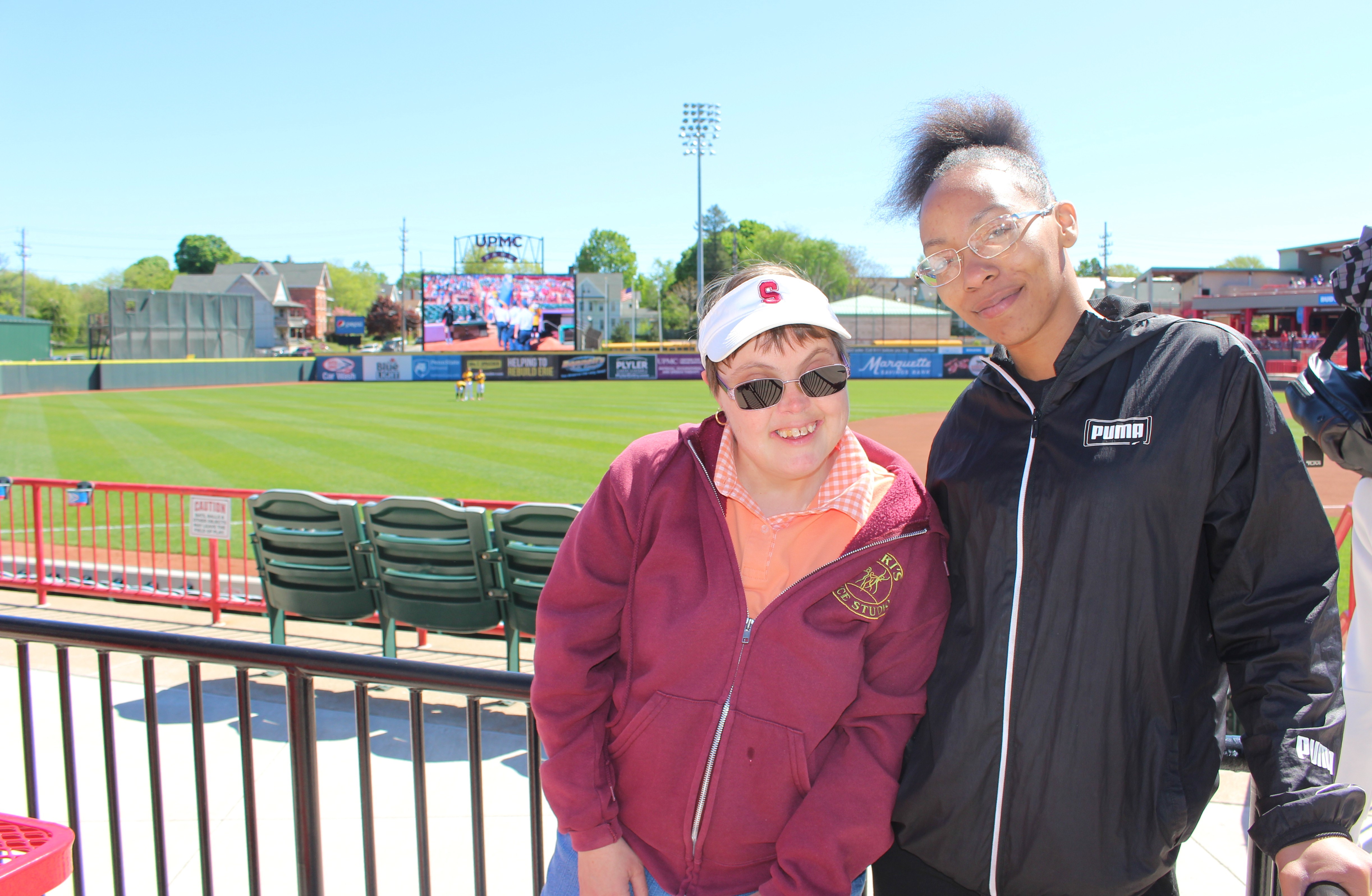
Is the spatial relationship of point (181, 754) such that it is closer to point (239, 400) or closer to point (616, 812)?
point (616, 812)

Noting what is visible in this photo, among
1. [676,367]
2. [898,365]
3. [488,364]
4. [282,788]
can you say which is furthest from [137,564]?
[898,365]

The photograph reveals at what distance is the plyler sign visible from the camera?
22.7 feet

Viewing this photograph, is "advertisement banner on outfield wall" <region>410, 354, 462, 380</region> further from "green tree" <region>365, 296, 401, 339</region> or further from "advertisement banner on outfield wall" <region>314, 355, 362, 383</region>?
"green tree" <region>365, 296, 401, 339</region>

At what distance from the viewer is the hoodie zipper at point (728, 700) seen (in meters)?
1.74

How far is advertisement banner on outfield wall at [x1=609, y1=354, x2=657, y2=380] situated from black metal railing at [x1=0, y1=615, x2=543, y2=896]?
41924 millimetres

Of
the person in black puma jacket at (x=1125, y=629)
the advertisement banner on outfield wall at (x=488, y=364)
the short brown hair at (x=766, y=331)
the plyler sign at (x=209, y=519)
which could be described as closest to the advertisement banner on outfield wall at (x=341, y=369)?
the advertisement banner on outfield wall at (x=488, y=364)

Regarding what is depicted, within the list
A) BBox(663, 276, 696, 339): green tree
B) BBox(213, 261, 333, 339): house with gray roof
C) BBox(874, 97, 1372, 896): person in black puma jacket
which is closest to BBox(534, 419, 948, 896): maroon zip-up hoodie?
BBox(874, 97, 1372, 896): person in black puma jacket

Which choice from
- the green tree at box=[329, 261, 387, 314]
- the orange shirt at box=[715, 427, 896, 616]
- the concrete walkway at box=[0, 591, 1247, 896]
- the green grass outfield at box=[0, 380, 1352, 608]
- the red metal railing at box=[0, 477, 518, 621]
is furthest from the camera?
the green tree at box=[329, 261, 387, 314]

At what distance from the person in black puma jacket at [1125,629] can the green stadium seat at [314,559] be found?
486cm

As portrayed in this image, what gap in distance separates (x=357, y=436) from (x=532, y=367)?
25614 millimetres

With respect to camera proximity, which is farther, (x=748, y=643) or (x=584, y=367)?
(x=584, y=367)

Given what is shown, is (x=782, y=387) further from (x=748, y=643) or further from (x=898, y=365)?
(x=898, y=365)

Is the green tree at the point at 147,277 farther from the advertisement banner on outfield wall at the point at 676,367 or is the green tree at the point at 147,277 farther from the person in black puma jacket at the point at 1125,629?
the person in black puma jacket at the point at 1125,629

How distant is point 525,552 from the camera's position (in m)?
5.39
